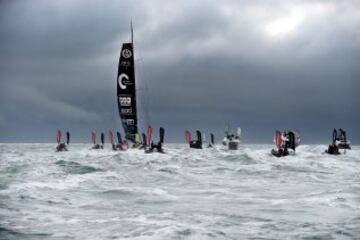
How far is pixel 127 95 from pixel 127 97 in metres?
0.23

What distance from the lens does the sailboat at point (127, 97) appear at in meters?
55.6

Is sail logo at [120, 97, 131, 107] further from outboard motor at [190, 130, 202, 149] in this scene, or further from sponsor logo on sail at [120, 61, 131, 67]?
outboard motor at [190, 130, 202, 149]

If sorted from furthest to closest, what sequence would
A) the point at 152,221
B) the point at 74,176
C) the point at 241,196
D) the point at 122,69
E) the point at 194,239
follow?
the point at 122,69, the point at 74,176, the point at 241,196, the point at 152,221, the point at 194,239

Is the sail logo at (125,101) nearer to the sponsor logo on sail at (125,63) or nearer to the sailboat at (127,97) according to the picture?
the sailboat at (127,97)

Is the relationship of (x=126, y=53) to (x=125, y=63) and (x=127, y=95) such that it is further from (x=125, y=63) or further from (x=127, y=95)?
(x=127, y=95)

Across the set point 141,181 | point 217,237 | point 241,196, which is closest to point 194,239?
point 217,237

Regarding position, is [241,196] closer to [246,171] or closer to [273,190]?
[273,190]

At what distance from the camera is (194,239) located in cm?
1001

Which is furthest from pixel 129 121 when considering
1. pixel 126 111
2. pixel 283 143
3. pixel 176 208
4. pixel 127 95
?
pixel 176 208

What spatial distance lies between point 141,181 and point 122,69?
3426 cm

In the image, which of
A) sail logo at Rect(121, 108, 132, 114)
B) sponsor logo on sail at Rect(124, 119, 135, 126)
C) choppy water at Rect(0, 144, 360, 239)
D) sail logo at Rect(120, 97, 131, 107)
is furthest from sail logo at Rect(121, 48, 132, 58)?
choppy water at Rect(0, 144, 360, 239)

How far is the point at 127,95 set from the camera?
55750 mm

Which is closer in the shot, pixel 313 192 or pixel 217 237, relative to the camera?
pixel 217 237

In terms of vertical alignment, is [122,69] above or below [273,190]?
above
